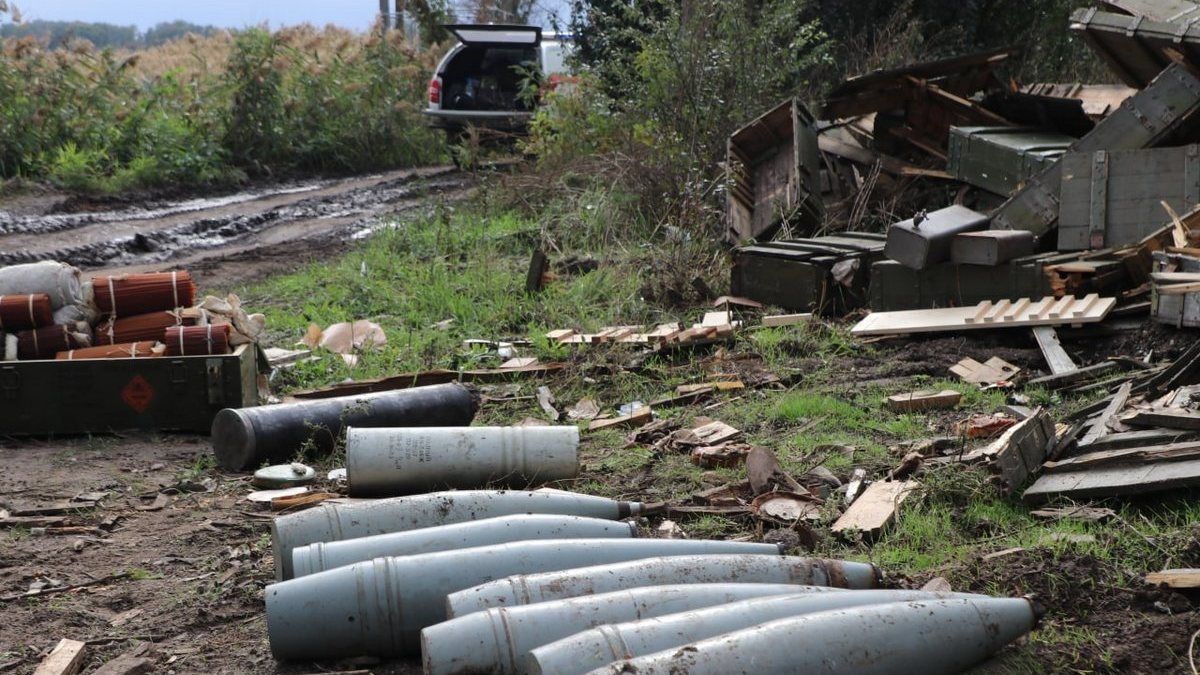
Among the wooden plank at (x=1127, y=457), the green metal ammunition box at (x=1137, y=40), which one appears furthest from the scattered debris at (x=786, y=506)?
the green metal ammunition box at (x=1137, y=40)

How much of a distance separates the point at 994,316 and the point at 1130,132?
2.18m

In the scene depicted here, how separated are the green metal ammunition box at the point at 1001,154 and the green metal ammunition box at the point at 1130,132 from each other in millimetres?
415

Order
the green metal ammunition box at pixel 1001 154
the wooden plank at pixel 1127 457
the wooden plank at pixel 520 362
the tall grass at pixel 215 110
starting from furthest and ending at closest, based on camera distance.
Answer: the tall grass at pixel 215 110
the green metal ammunition box at pixel 1001 154
the wooden plank at pixel 520 362
the wooden plank at pixel 1127 457

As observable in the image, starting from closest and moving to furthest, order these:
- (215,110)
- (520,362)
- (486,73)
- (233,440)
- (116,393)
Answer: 1. (233,440)
2. (116,393)
3. (520,362)
4. (215,110)
5. (486,73)

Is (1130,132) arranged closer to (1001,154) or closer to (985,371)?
(1001,154)

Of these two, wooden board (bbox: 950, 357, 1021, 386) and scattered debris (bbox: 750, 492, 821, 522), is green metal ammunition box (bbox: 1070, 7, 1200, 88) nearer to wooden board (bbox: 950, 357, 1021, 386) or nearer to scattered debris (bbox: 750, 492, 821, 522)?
wooden board (bbox: 950, 357, 1021, 386)

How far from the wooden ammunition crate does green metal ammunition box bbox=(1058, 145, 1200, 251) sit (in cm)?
582

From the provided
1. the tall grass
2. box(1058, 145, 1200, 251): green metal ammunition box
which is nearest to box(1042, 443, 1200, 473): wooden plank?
box(1058, 145, 1200, 251): green metal ammunition box

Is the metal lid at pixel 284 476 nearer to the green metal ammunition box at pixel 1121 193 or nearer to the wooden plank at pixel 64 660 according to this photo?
the wooden plank at pixel 64 660

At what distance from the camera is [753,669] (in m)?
3.01

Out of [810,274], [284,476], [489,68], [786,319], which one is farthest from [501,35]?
[284,476]

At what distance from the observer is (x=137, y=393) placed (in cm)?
659

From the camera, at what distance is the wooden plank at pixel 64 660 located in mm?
3752

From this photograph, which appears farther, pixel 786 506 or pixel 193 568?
pixel 786 506
